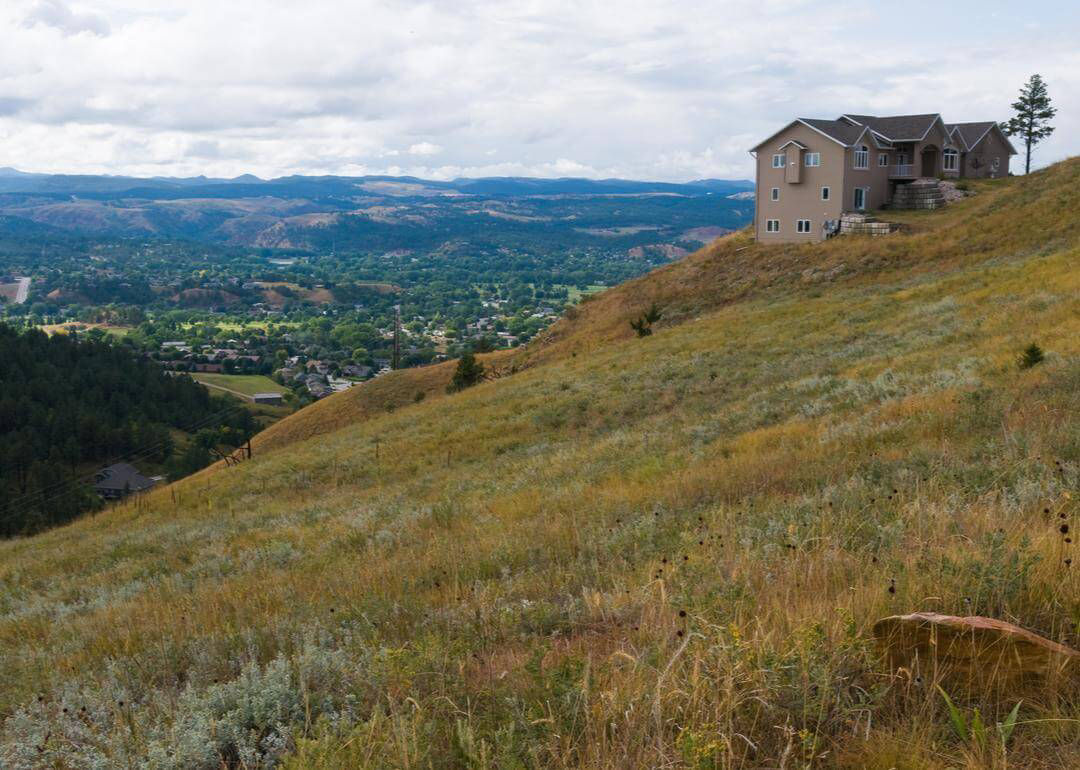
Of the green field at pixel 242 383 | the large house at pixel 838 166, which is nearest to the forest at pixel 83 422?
the green field at pixel 242 383

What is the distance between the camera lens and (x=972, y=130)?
59.6 metres

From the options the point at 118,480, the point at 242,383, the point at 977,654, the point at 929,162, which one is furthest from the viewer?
the point at 242,383

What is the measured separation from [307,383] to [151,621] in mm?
135837

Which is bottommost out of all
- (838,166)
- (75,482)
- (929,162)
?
(75,482)

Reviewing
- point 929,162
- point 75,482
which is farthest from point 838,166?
point 75,482

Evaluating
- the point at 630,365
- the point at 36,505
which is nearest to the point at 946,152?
the point at 630,365

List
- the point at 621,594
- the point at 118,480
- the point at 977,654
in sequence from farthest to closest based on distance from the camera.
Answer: the point at 118,480
the point at 621,594
the point at 977,654

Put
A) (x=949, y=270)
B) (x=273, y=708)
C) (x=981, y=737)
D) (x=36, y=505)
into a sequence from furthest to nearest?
(x=36, y=505) < (x=949, y=270) < (x=273, y=708) < (x=981, y=737)

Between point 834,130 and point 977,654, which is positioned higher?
point 834,130

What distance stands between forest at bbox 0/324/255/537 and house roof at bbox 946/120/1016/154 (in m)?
80.5

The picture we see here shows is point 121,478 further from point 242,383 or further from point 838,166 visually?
point 838,166

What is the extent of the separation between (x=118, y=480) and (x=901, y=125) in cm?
9071

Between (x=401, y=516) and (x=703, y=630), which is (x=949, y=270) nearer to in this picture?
(x=401, y=516)

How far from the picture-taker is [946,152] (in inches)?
2239
